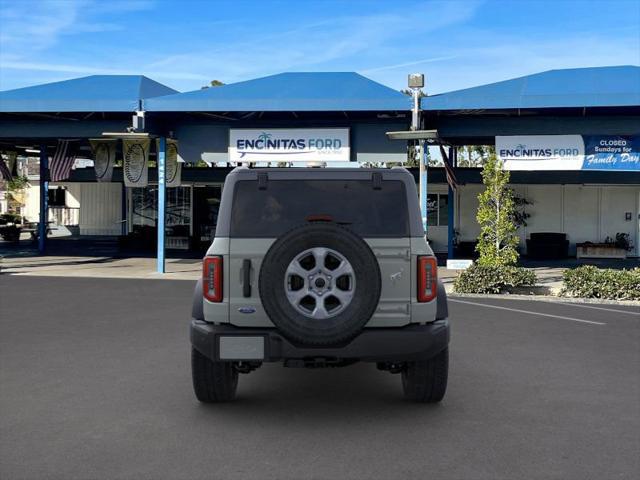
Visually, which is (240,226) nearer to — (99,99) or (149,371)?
(149,371)

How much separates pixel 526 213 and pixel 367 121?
11.1m

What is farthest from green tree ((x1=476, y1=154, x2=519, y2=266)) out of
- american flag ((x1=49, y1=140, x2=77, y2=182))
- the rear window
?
american flag ((x1=49, y1=140, x2=77, y2=182))

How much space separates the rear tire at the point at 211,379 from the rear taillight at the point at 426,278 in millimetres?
1773

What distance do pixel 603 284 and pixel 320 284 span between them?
11246mm

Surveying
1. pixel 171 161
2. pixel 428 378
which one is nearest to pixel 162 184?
pixel 171 161

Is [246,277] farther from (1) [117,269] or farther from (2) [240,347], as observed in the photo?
(1) [117,269]

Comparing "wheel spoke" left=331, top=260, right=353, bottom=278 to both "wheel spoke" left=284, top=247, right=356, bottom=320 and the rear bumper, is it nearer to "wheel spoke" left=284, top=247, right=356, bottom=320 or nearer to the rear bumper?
"wheel spoke" left=284, top=247, right=356, bottom=320

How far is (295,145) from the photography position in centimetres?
2008

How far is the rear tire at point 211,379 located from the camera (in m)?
5.89

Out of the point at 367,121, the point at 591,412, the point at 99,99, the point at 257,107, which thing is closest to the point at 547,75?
the point at 367,121

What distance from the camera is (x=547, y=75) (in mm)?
19672

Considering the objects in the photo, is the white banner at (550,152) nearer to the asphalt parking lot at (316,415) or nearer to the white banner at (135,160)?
the asphalt parking lot at (316,415)

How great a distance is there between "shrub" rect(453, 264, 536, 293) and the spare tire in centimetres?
1099

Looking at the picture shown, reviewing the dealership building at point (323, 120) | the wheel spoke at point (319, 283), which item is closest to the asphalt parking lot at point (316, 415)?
the wheel spoke at point (319, 283)
